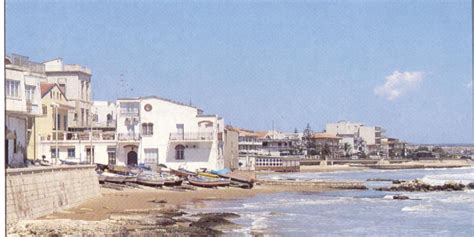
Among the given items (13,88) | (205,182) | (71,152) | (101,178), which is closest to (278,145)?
(71,152)

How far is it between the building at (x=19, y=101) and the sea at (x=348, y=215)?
728cm

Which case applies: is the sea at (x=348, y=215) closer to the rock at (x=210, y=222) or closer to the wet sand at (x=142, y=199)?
the rock at (x=210, y=222)

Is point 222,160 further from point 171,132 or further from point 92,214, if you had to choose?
point 92,214

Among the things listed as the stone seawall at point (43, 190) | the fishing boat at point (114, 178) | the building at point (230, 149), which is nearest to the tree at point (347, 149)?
the building at point (230, 149)

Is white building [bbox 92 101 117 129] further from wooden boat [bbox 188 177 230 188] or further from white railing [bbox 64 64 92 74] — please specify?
wooden boat [bbox 188 177 230 188]

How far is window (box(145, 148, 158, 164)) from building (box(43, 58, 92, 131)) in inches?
256

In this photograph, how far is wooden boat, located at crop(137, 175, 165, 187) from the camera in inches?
1607

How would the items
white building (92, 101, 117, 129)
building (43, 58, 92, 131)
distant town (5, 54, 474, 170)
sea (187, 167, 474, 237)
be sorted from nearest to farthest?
sea (187, 167, 474, 237) < distant town (5, 54, 474, 170) < building (43, 58, 92, 131) < white building (92, 101, 117, 129)

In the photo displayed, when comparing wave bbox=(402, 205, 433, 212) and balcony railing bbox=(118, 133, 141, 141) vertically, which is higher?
balcony railing bbox=(118, 133, 141, 141)

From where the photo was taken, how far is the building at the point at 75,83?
57.0 metres

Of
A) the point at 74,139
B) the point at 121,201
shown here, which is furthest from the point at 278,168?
the point at 121,201

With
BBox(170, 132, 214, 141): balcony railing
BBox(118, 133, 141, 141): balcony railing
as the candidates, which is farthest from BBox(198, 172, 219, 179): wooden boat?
BBox(118, 133, 141, 141): balcony railing

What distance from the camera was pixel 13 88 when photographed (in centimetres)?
2752

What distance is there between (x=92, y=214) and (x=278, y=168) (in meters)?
61.5
